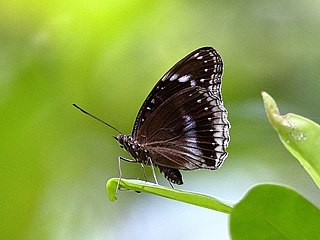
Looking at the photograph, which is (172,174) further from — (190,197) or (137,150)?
(190,197)

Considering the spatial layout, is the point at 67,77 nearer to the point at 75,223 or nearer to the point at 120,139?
the point at 75,223

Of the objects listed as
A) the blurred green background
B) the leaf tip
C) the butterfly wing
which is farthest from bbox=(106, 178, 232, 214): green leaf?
the blurred green background

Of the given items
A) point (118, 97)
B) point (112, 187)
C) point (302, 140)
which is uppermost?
point (302, 140)

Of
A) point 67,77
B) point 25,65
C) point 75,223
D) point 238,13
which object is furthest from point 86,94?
point 238,13

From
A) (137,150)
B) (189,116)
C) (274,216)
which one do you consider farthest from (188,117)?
(274,216)

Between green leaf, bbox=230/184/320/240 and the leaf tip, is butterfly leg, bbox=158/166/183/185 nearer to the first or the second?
the leaf tip

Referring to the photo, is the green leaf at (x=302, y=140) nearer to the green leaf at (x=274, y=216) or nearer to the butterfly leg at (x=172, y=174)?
the green leaf at (x=274, y=216)

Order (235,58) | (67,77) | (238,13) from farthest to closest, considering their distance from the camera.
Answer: (238,13) → (235,58) → (67,77)
